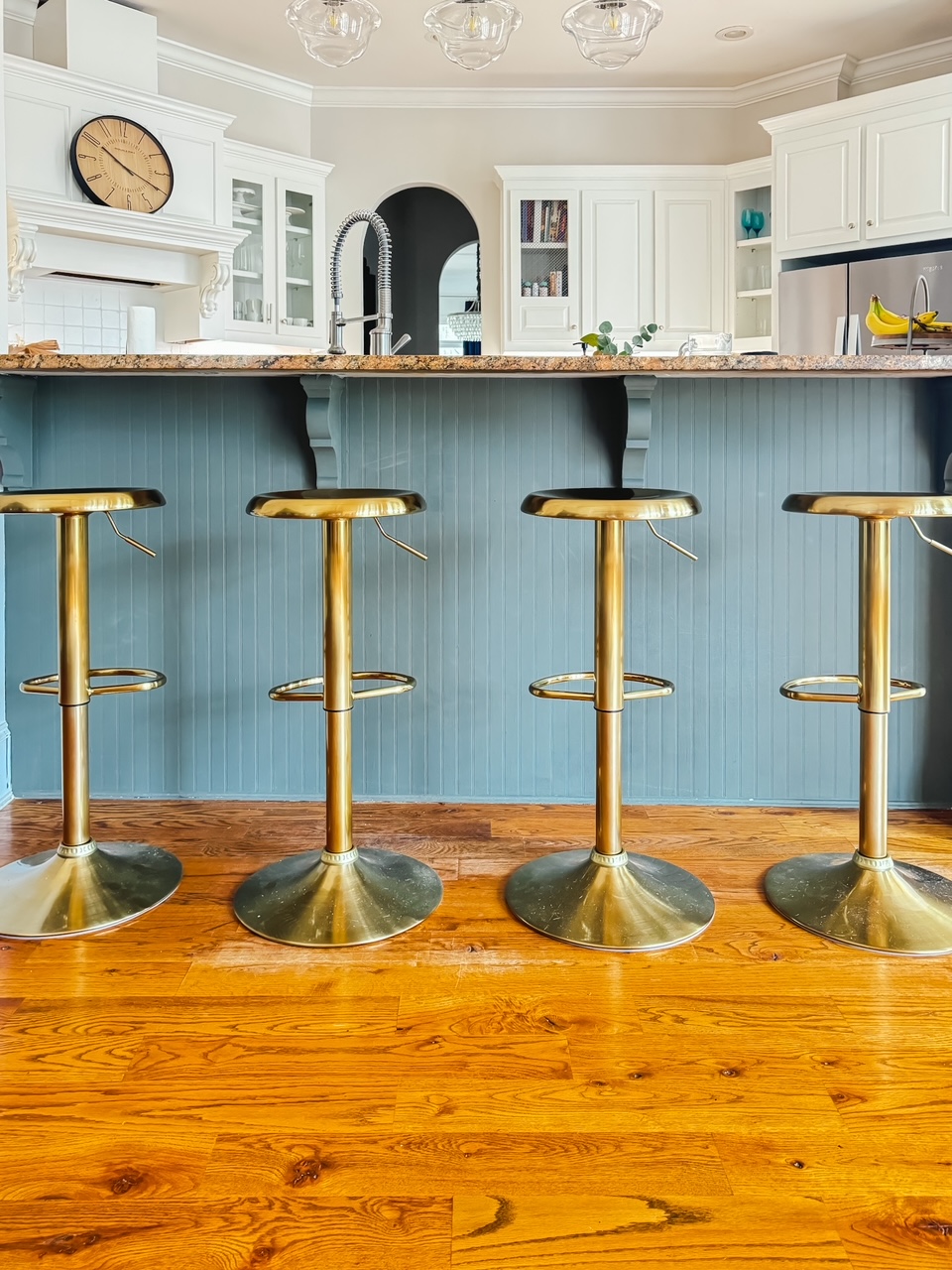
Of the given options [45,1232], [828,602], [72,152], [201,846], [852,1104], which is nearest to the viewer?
[45,1232]

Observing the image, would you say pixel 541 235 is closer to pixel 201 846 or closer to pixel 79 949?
pixel 201 846

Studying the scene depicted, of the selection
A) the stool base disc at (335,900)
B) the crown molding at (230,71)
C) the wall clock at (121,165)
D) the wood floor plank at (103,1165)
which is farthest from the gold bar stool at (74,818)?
the crown molding at (230,71)

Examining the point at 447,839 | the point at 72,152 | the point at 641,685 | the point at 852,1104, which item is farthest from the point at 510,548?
the point at 72,152

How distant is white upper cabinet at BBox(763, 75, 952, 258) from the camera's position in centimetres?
435

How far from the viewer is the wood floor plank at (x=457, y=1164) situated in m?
1.08

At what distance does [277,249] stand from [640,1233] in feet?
16.6

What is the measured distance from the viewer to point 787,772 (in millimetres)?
2312

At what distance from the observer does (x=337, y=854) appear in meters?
1.79

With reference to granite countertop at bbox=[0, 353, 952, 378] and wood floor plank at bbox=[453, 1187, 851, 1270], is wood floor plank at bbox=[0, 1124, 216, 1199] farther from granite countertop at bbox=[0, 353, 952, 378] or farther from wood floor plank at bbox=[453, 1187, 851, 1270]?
granite countertop at bbox=[0, 353, 952, 378]

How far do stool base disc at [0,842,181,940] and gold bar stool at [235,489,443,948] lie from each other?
179 millimetres

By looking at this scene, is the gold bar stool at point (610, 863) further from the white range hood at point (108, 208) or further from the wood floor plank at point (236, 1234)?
the white range hood at point (108, 208)

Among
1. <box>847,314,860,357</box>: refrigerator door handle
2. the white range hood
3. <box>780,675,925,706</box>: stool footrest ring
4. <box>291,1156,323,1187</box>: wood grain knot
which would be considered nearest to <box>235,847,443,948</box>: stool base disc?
<box>291,1156,323,1187</box>: wood grain knot

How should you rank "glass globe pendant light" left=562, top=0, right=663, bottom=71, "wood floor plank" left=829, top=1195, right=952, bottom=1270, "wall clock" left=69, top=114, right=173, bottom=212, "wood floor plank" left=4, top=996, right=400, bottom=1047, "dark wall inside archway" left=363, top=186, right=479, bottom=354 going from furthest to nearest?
"dark wall inside archway" left=363, top=186, right=479, bottom=354
"wall clock" left=69, top=114, right=173, bottom=212
"glass globe pendant light" left=562, top=0, right=663, bottom=71
"wood floor plank" left=4, top=996, right=400, bottom=1047
"wood floor plank" left=829, top=1195, right=952, bottom=1270

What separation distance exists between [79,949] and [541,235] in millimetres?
4741
